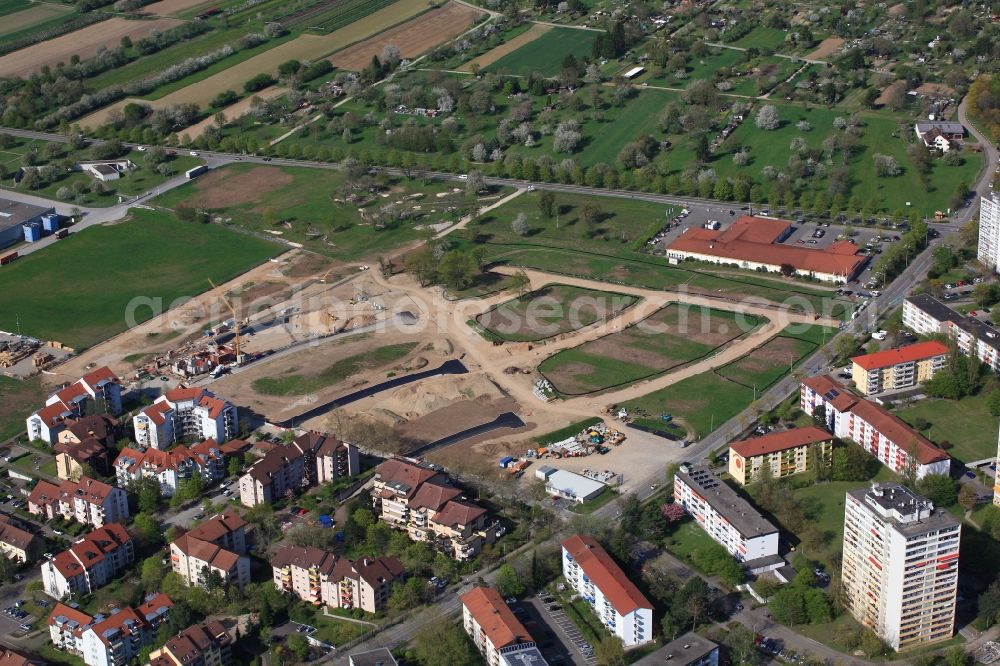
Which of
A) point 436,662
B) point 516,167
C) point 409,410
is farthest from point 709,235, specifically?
point 436,662

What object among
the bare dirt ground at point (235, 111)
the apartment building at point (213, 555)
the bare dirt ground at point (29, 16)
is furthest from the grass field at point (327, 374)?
the bare dirt ground at point (29, 16)

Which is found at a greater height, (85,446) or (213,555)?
(213,555)

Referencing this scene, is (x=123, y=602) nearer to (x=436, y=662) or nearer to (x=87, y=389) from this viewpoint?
(x=436, y=662)

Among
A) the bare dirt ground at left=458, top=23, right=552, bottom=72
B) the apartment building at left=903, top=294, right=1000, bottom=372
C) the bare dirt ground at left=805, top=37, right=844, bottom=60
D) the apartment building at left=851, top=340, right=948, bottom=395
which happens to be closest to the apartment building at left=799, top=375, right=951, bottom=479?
the apartment building at left=851, top=340, right=948, bottom=395

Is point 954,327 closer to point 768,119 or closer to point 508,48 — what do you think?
point 768,119

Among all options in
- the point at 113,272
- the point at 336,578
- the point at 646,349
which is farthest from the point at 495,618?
the point at 113,272

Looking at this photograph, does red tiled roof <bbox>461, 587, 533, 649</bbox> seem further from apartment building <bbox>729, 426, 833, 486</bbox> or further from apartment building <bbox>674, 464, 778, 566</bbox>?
apartment building <bbox>729, 426, 833, 486</bbox>
